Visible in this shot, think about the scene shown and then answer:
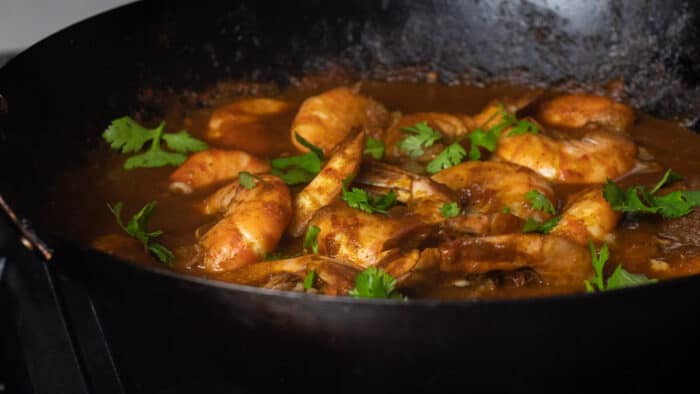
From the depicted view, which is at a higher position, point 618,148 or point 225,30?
point 225,30

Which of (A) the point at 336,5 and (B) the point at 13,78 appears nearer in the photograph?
(B) the point at 13,78

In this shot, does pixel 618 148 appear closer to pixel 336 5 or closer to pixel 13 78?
pixel 336 5

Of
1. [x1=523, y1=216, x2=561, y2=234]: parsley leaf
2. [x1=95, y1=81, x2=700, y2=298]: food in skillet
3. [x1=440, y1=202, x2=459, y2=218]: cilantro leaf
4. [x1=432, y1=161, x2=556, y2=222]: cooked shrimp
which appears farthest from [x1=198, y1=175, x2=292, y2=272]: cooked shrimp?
[x1=523, y1=216, x2=561, y2=234]: parsley leaf

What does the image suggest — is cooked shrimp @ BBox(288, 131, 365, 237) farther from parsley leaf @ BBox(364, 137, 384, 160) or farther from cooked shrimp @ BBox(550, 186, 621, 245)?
cooked shrimp @ BBox(550, 186, 621, 245)

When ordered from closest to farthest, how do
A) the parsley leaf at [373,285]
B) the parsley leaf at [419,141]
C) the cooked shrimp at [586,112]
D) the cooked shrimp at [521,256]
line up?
the parsley leaf at [373,285], the cooked shrimp at [521,256], the parsley leaf at [419,141], the cooked shrimp at [586,112]

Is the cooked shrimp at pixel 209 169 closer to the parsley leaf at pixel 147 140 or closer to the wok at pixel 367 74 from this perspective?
the parsley leaf at pixel 147 140

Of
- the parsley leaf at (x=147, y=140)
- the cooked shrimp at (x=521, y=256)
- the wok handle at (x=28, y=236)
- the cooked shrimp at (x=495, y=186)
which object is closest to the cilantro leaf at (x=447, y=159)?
the cooked shrimp at (x=495, y=186)

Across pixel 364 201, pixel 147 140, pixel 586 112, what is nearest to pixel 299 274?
pixel 364 201

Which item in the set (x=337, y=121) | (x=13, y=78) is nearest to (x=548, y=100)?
(x=337, y=121)
